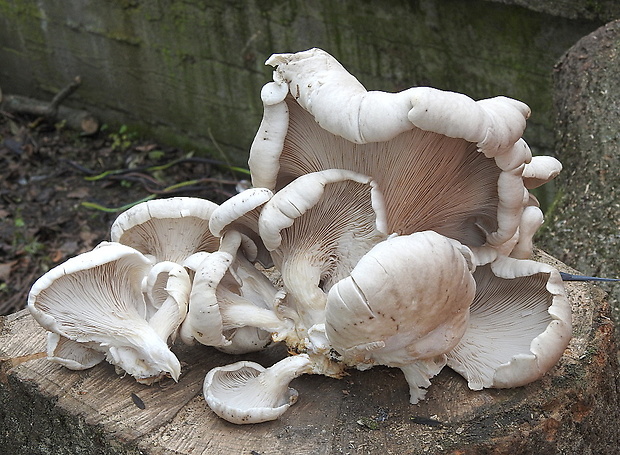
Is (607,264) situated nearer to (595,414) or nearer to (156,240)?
(595,414)

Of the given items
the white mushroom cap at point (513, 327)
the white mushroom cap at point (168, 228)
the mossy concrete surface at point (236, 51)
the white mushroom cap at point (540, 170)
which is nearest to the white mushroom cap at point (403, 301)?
the white mushroom cap at point (513, 327)

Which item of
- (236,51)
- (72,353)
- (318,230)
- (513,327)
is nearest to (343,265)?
(318,230)

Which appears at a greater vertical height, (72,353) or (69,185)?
(72,353)

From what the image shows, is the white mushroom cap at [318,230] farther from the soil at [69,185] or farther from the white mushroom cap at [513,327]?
the soil at [69,185]

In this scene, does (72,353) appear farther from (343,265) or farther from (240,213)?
(343,265)

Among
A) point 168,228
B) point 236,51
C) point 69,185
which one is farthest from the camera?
point 69,185

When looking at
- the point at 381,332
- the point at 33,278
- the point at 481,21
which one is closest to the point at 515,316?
the point at 381,332

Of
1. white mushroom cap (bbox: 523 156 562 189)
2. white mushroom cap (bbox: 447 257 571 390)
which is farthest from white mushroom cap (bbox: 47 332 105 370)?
white mushroom cap (bbox: 523 156 562 189)
